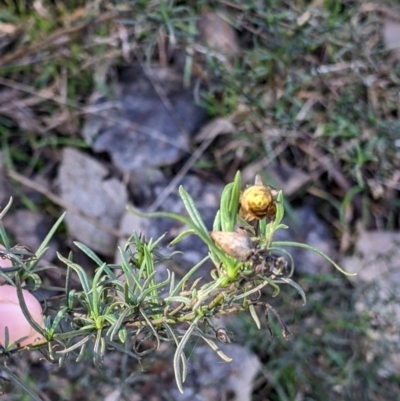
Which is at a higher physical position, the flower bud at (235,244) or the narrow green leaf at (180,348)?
the flower bud at (235,244)

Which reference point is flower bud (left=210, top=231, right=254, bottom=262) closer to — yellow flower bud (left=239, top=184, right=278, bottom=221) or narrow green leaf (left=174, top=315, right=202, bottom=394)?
yellow flower bud (left=239, top=184, right=278, bottom=221)

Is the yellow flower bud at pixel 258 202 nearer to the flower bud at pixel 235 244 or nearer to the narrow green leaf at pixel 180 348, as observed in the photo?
the flower bud at pixel 235 244

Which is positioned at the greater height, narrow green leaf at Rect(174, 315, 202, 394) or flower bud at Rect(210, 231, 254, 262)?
flower bud at Rect(210, 231, 254, 262)

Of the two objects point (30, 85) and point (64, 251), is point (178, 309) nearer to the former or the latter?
point (64, 251)

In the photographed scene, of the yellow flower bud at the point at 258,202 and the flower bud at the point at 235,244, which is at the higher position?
the yellow flower bud at the point at 258,202

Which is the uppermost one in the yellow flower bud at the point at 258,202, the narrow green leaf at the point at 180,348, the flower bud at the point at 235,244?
the yellow flower bud at the point at 258,202

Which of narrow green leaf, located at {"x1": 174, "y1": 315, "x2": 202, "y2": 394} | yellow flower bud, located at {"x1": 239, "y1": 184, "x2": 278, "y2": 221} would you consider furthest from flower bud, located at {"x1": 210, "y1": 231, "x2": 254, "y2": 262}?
narrow green leaf, located at {"x1": 174, "y1": 315, "x2": 202, "y2": 394}

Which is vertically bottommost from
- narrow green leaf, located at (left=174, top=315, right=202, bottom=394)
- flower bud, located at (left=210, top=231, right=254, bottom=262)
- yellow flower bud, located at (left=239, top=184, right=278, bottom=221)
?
narrow green leaf, located at (left=174, top=315, right=202, bottom=394)

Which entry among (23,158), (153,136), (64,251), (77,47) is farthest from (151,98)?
(64,251)

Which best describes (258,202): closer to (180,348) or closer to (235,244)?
(235,244)

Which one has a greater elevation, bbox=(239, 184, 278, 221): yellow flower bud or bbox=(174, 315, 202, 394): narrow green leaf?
bbox=(239, 184, 278, 221): yellow flower bud

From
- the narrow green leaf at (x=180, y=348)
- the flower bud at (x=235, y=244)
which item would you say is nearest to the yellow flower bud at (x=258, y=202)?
the flower bud at (x=235, y=244)
